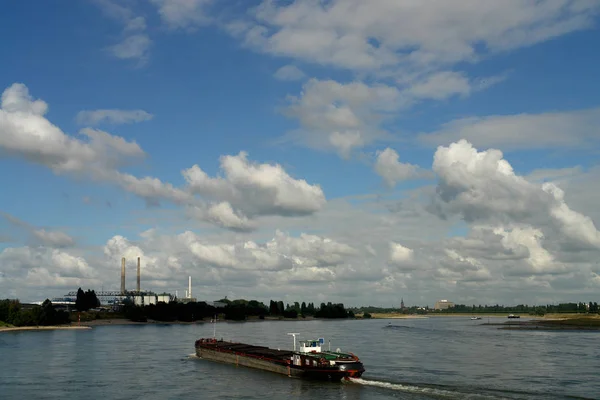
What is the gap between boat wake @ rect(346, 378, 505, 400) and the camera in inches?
2486

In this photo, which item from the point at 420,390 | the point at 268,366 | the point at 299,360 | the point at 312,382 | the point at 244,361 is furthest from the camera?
the point at 244,361

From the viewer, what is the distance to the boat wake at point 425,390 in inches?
2486

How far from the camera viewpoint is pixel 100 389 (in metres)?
75.4

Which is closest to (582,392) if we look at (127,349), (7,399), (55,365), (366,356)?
(366,356)

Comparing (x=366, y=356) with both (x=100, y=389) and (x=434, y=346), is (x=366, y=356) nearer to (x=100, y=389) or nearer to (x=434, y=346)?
(x=434, y=346)

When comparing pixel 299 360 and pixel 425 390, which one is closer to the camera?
pixel 425 390

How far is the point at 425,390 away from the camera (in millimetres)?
67500

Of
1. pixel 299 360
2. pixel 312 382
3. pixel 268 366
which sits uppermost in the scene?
pixel 299 360

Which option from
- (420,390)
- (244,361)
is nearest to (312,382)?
(420,390)

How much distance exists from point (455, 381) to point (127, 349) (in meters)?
85.2

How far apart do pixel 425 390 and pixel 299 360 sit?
22.3 meters

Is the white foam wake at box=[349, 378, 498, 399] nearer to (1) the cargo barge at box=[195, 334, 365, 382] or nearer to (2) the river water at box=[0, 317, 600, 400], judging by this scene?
(2) the river water at box=[0, 317, 600, 400]

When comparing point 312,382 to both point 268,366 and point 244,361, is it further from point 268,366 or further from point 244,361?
point 244,361

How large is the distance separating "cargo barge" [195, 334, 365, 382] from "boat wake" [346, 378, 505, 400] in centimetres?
233
